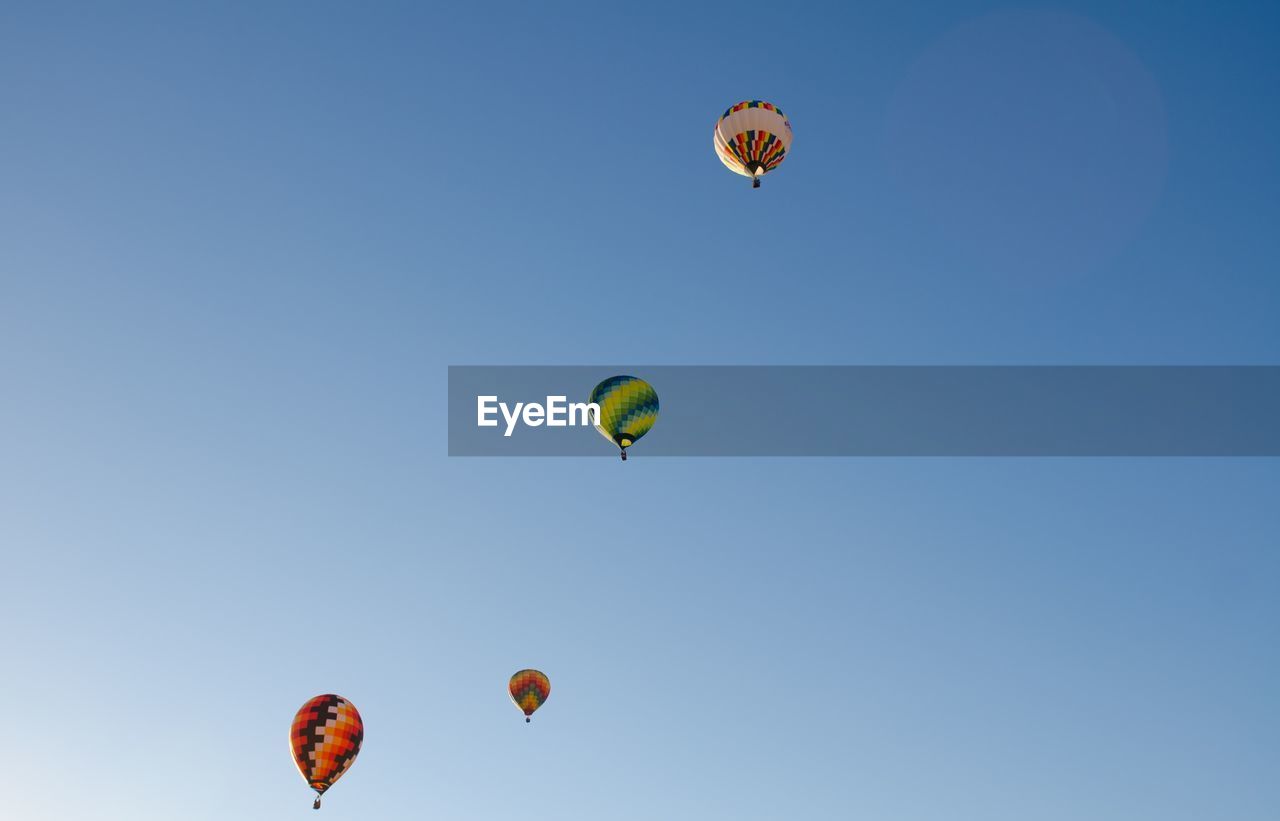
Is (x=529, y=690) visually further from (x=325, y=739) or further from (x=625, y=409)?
(x=625, y=409)

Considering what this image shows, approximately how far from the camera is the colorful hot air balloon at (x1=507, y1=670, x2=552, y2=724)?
195 ft

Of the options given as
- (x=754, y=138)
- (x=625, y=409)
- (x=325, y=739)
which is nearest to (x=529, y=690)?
(x=325, y=739)

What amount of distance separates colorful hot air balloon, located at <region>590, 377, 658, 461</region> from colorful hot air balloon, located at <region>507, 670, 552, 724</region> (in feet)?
72.8

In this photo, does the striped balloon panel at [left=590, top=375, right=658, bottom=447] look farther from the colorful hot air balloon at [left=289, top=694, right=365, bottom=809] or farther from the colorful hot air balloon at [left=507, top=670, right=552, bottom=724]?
the colorful hot air balloon at [left=507, top=670, right=552, bottom=724]

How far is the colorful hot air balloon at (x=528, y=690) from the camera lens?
5947 centimetres

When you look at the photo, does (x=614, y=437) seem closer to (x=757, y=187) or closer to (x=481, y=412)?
(x=481, y=412)

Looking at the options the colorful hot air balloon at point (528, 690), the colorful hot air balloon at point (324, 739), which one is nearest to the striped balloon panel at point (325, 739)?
the colorful hot air balloon at point (324, 739)

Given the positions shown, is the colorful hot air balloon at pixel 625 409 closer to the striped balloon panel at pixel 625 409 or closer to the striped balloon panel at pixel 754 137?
the striped balloon panel at pixel 625 409

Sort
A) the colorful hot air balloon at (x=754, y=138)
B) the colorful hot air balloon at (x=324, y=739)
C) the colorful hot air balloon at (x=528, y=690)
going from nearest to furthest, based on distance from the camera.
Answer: the colorful hot air balloon at (x=324, y=739), the colorful hot air balloon at (x=754, y=138), the colorful hot air balloon at (x=528, y=690)

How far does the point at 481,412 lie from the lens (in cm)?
4919

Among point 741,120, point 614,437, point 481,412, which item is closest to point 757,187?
point 741,120

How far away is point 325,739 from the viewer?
141 ft

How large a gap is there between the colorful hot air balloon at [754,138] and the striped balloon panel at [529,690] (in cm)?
3150

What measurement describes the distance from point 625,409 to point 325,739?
18.5 m
